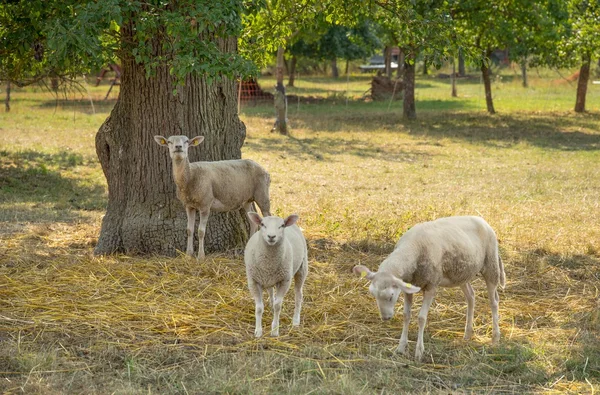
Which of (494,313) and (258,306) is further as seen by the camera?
(494,313)

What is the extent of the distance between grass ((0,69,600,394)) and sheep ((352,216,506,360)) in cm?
34

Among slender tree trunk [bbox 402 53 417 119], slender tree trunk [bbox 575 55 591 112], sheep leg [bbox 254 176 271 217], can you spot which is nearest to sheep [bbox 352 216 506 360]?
sheep leg [bbox 254 176 271 217]

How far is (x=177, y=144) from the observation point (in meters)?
8.53

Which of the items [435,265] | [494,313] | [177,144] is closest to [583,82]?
[177,144]

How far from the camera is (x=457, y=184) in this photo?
1535 cm

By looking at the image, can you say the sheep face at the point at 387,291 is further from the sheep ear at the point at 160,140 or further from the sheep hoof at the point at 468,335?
the sheep ear at the point at 160,140

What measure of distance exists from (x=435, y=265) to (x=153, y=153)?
14.3 ft

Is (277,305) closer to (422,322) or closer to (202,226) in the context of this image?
(422,322)

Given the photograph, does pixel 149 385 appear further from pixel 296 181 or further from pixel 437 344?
pixel 296 181

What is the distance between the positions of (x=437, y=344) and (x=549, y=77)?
150ft

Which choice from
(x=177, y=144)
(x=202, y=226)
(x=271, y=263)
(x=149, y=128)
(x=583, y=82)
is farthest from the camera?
(x=583, y=82)

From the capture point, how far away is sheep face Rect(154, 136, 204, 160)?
854 cm

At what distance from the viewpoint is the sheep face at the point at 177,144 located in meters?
8.54

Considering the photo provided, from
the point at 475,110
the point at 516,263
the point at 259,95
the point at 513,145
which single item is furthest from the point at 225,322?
the point at 259,95
